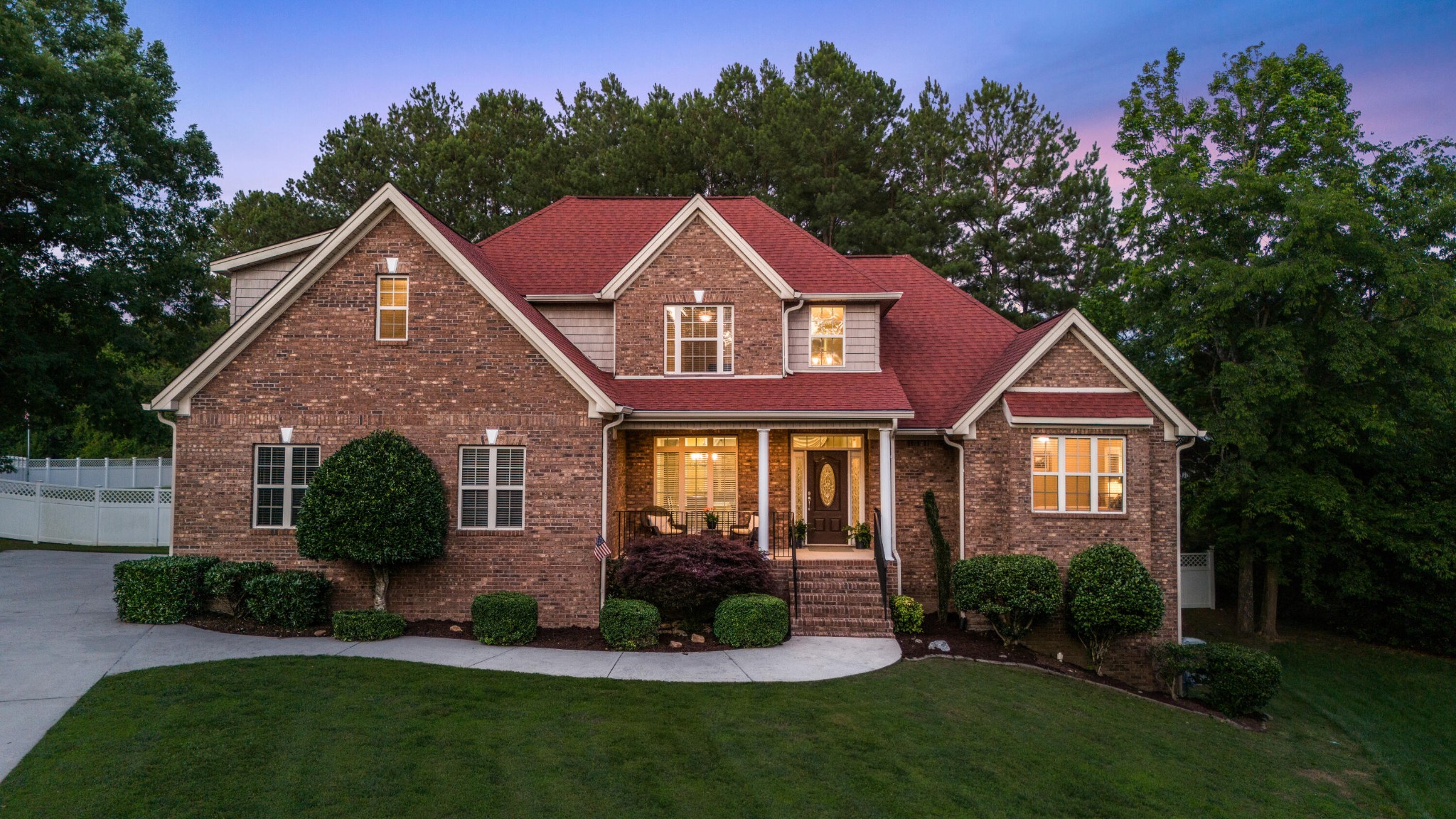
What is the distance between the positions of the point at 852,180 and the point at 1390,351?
18.8 metres

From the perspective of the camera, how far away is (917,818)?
7.16 metres

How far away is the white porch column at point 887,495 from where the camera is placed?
15422 millimetres

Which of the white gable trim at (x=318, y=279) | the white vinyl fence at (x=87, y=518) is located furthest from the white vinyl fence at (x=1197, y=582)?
the white vinyl fence at (x=87, y=518)

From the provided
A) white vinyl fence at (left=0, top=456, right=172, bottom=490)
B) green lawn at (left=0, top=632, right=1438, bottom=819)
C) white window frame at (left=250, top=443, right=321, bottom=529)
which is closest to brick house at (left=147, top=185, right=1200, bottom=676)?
white window frame at (left=250, top=443, right=321, bottom=529)

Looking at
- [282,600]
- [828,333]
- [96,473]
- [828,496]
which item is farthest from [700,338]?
[96,473]

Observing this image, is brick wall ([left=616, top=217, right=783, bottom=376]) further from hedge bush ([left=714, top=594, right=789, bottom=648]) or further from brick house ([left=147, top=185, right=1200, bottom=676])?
hedge bush ([left=714, top=594, right=789, bottom=648])

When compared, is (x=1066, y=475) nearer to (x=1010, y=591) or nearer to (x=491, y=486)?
(x=1010, y=591)

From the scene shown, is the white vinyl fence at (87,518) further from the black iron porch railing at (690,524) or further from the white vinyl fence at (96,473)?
the black iron porch railing at (690,524)

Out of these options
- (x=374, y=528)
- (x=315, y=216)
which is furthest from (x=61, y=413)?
(x=374, y=528)

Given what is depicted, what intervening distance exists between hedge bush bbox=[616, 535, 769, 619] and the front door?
360 cm

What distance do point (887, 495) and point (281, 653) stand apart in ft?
36.0

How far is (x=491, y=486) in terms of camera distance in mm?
13672

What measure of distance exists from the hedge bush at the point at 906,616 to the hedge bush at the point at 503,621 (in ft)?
21.5

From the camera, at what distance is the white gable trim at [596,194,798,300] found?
16438 millimetres
